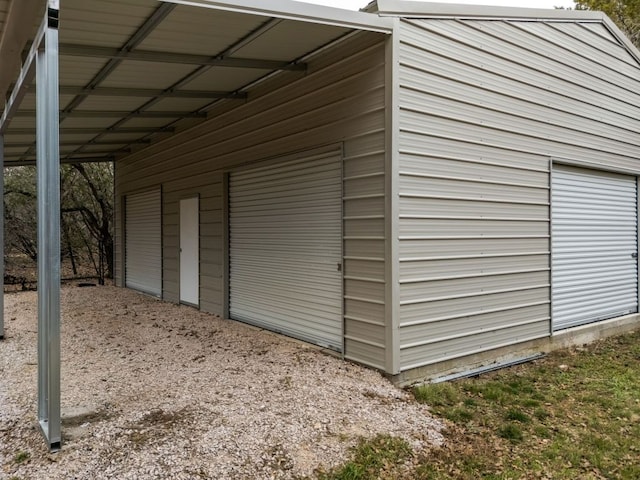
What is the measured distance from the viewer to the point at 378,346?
14.2 feet

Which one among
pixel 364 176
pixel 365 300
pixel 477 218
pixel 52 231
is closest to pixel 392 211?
pixel 364 176

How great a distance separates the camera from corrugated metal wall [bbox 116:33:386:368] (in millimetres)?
4367

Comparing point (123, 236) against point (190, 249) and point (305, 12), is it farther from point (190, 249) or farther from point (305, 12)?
point (305, 12)

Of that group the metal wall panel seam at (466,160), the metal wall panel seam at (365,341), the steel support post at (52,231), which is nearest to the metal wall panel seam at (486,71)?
the metal wall panel seam at (466,160)

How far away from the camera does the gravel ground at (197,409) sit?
2807 mm

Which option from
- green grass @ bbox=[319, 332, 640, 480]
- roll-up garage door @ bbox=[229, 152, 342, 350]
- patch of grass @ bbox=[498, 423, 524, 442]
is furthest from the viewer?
roll-up garage door @ bbox=[229, 152, 342, 350]

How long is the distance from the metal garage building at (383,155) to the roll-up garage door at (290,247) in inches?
1.2

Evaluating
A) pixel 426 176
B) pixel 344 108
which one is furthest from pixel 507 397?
pixel 344 108

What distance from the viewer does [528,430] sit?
3.66 meters

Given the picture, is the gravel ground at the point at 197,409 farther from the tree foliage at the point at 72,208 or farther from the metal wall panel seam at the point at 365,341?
the tree foliage at the point at 72,208

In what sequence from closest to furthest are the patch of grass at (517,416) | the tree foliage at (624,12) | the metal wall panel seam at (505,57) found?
the patch of grass at (517,416) < the metal wall panel seam at (505,57) < the tree foliage at (624,12)

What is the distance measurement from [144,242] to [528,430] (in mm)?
8289

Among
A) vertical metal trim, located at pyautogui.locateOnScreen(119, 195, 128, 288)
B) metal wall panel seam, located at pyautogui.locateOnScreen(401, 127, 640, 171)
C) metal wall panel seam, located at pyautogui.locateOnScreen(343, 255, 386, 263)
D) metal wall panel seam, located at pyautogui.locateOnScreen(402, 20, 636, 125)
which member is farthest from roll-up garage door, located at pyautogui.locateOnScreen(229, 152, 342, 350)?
vertical metal trim, located at pyautogui.locateOnScreen(119, 195, 128, 288)

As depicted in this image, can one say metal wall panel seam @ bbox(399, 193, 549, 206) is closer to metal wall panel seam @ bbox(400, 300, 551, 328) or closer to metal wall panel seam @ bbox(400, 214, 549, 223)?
metal wall panel seam @ bbox(400, 214, 549, 223)
